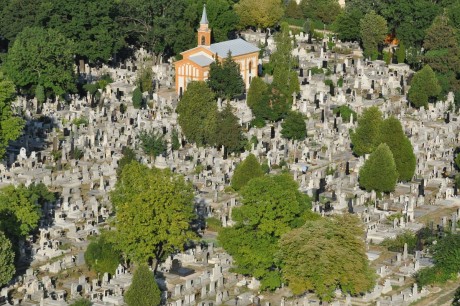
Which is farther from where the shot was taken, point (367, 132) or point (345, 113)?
point (345, 113)

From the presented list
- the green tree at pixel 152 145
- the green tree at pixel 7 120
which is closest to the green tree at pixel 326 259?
the green tree at pixel 152 145

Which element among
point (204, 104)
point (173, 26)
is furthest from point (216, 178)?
point (173, 26)

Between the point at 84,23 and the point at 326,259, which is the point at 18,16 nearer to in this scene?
the point at 84,23

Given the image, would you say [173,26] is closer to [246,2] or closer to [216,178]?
[246,2]

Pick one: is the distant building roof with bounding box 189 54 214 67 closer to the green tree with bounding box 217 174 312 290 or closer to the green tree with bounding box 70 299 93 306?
the green tree with bounding box 217 174 312 290

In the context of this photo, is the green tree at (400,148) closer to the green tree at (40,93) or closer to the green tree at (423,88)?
the green tree at (423,88)

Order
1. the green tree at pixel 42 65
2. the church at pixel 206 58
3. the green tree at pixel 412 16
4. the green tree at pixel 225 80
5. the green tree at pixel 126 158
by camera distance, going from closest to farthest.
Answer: the green tree at pixel 126 158, the green tree at pixel 42 65, the green tree at pixel 225 80, the church at pixel 206 58, the green tree at pixel 412 16

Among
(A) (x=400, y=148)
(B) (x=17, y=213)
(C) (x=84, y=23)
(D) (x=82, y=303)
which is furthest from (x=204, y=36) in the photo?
(D) (x=82, y=303)
